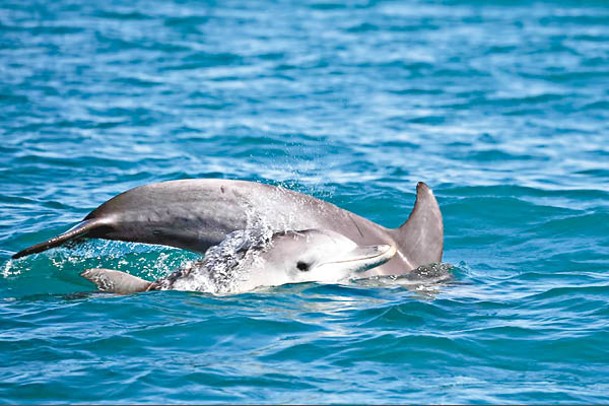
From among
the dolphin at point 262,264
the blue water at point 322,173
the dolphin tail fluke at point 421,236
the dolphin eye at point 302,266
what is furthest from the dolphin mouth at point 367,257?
the dolphin tail fluke at point 421,236

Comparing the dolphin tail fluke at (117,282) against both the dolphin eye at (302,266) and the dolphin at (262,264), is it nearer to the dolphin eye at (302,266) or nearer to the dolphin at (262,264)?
the dolphin at (262,264)

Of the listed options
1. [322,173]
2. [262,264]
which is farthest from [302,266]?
[322,173]

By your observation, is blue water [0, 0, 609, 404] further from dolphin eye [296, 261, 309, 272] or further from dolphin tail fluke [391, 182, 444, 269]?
dolphin tail fluke [391, 182, 444, 269]

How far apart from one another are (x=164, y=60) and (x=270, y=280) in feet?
49.1

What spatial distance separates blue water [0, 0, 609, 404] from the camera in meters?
9.52

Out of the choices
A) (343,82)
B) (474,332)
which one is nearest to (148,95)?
(343,82)

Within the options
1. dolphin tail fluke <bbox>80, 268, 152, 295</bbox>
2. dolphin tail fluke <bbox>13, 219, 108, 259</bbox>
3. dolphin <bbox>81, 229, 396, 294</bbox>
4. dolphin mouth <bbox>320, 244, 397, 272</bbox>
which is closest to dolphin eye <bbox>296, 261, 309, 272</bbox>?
dolphin <bbox>81, 229, 396, 294</bbox>

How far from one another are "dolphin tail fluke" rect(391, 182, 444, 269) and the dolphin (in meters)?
0.91

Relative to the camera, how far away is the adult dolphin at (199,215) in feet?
35.9

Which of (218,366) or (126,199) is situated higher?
(126,199)

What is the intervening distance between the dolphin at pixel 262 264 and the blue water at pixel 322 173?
199mm

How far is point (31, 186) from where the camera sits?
16391 millimetres

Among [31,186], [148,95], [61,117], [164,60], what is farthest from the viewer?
[164,60]

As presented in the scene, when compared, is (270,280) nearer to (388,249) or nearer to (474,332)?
(388,249)
